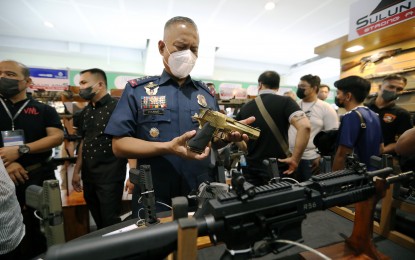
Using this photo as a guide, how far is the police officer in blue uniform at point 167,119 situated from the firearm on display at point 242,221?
64cm

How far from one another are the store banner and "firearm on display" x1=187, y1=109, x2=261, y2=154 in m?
3.49

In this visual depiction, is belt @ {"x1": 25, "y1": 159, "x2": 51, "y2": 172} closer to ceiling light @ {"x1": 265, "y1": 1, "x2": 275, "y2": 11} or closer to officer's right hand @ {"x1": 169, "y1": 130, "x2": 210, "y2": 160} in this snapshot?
officer's right hand @ {"x1": 169, "y1": 130, "x2": 210, "y2": 160}

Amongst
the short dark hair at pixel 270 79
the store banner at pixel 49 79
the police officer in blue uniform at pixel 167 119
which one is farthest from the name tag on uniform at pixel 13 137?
the short dark hair at pixel 270 79

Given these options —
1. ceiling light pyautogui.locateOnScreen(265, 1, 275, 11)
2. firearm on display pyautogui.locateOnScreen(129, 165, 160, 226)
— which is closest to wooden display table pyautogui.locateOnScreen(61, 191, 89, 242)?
firearm on display pyautogui.locateOnScreen(129, 165, 160, 226)

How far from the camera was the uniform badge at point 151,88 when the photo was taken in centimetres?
142

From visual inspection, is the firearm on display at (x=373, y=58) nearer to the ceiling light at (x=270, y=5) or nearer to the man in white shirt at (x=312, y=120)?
the man in white shirt at (x=312, y=120)

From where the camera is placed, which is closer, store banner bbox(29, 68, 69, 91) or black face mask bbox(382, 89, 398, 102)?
black face mask bbox(382, 89, 398, 102)

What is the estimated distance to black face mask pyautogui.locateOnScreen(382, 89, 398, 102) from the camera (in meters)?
2.56

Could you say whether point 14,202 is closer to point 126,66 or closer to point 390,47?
point 390,47

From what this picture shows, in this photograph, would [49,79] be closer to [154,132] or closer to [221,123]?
[154,132]

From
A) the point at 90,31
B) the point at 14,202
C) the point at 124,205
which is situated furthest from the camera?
the point at 90,31

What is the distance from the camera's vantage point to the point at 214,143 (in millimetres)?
1571

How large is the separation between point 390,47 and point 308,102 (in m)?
1.46

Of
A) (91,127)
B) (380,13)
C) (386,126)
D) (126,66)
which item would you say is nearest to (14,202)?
(91,127)
